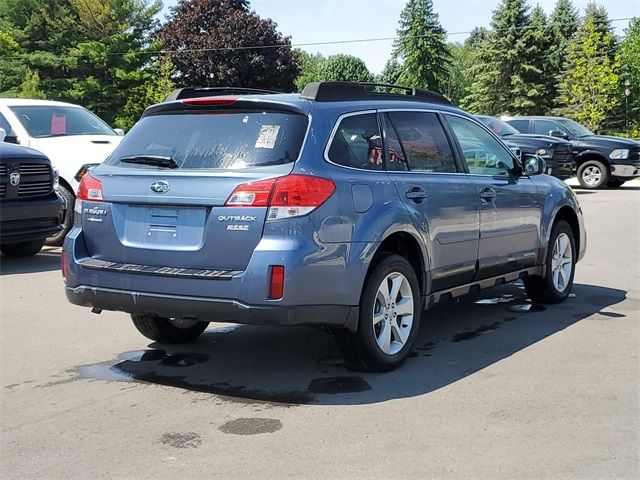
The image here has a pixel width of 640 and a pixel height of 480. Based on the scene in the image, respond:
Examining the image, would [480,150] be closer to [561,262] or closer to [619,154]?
[561,262]

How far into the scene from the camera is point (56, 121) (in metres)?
12.2

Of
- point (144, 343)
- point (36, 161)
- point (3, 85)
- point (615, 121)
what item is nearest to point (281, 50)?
point (3, 85)

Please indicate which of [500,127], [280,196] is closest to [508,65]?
[500,127]

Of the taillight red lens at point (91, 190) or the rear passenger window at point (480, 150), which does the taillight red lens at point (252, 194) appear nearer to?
the taillight red lens at point (91, 190)

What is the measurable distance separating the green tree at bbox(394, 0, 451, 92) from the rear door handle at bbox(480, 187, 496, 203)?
6792 cm

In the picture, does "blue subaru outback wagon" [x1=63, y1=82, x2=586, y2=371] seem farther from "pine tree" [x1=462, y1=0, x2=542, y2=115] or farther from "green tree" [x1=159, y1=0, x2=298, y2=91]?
"pine tree" [x1=462, y1=0, x2=542, y2=115]

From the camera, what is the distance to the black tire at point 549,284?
283 inches

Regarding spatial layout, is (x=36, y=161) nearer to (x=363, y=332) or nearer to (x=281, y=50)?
(x=363, y=332)

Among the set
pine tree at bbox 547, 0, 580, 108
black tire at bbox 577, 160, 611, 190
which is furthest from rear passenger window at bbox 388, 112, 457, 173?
pine tree at bbox 547, 0, 580, 108

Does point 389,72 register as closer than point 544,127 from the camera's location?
No

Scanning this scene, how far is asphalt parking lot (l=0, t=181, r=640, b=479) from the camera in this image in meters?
3.73

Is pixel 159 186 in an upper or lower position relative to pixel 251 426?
upper

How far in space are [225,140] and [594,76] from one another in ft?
180

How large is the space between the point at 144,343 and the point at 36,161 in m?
4.57
